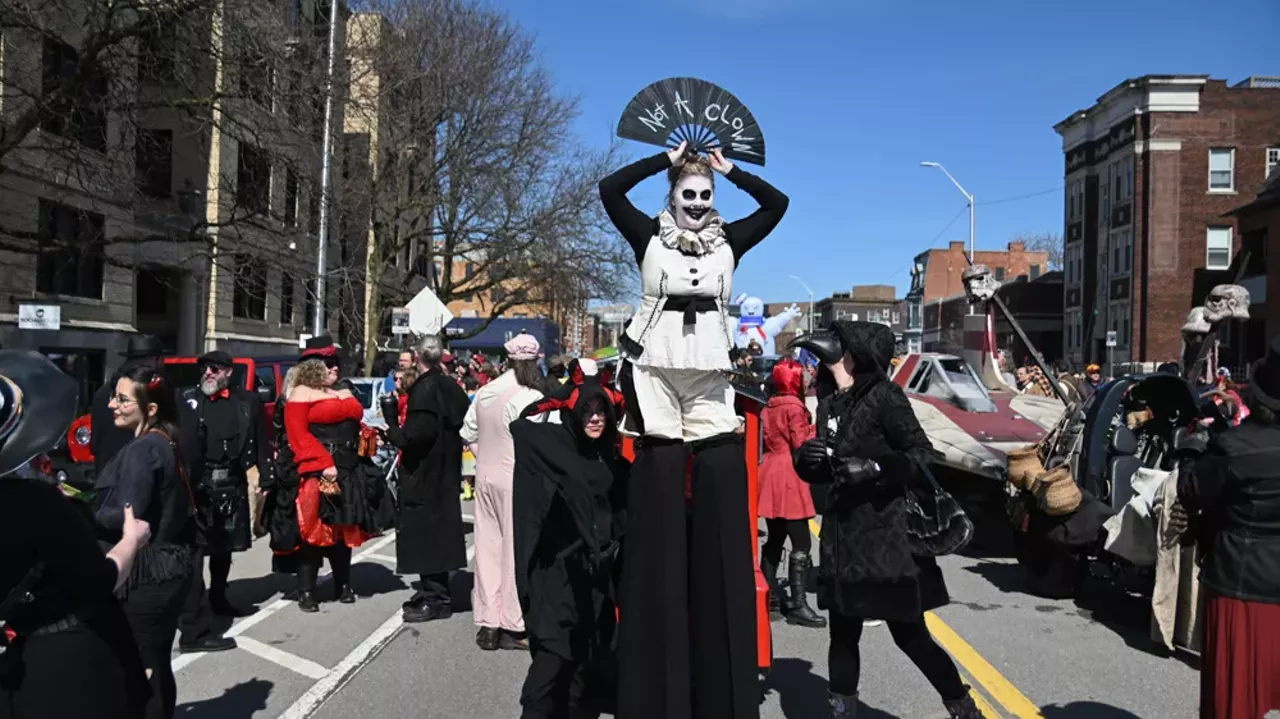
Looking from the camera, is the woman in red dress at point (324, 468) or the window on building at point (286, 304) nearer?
the woman in red dress at point (324, 468)

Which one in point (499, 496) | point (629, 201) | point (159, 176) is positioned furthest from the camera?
point (159, 176)

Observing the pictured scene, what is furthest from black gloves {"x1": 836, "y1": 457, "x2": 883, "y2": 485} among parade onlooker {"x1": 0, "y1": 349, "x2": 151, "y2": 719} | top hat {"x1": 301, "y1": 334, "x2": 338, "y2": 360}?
top hat {"x1": 301, "y1": 334, "x2": 338, "y2": 360}

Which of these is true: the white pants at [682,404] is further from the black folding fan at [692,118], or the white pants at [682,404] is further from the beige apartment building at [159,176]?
the beige apartment building at [159,176]

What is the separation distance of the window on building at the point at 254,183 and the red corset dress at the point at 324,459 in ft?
31.3

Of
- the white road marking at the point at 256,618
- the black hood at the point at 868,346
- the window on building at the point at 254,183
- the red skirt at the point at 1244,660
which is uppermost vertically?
the window on building at the point at 254,183

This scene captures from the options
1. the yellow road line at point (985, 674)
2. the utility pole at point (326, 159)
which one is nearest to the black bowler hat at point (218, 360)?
the yellow road line at point (985, 674)

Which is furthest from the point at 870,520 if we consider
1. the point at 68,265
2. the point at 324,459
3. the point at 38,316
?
the point at 68,265

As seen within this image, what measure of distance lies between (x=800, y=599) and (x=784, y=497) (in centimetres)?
78

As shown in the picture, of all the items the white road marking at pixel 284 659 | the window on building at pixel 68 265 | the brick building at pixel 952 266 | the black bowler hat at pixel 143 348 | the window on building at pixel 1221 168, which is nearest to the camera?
the white road marking at pixel 284 659

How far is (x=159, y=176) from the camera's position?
27406mm

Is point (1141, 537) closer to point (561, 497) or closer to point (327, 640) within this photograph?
point (561, 497)

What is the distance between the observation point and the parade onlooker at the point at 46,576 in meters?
2.97

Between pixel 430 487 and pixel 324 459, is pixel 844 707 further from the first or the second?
pixel 324 459

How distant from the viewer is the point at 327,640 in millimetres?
7266
